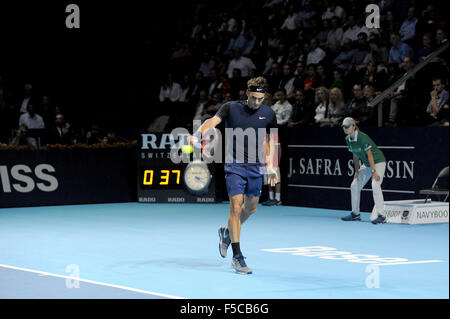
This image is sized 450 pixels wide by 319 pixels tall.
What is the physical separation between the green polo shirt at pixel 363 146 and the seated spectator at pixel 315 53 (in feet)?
18.4

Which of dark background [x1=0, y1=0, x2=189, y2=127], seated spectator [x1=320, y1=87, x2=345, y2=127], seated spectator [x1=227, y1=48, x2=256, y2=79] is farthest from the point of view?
dark background [x1=0, y1=0, x2=189, y2=127]

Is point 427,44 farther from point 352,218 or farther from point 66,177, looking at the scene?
point 66,177

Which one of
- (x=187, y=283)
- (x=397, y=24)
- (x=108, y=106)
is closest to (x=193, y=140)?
(x=187, y=283)

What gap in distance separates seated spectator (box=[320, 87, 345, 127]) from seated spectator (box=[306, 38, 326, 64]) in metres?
2.64

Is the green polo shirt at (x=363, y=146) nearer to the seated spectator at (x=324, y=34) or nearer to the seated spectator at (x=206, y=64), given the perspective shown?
the seated spectator at (x=324, y=34)

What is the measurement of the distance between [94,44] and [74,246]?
14646 millimetres

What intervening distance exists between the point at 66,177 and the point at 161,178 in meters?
2.18

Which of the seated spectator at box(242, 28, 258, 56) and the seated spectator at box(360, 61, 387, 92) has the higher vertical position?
the seated spectator at box(242, 28, 258, 56)

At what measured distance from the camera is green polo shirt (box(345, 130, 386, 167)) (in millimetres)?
15086

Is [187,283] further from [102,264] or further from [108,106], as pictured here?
[108,106]

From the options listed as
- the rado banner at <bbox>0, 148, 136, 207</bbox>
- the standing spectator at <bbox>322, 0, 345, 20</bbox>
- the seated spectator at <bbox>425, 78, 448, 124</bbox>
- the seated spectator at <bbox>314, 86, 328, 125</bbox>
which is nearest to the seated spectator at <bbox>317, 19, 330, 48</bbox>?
the standing spectator at <bbox>322, 0, 345, 20</bbox>

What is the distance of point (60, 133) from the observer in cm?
2073

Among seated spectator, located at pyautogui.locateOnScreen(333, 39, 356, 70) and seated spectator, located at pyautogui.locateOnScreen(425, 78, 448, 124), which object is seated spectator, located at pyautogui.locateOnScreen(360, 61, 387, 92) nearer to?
seated spectator, located at pyautogui.locateOnScreen(333, 39, 356, 70)

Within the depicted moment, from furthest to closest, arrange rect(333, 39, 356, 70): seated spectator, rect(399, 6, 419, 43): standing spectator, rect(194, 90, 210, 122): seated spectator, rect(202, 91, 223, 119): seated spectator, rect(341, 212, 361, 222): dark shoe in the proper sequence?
1. rect(194, 90, 210, 122): seated spectator
2. rect(202, 91, 223, 119): seated spectator
3. rect(333, 39, 356, 70): seated spectator
4. rect(399, 6, 419, 43): standing spectator
5. rect(341, 212, 361, 222): dark shoe
